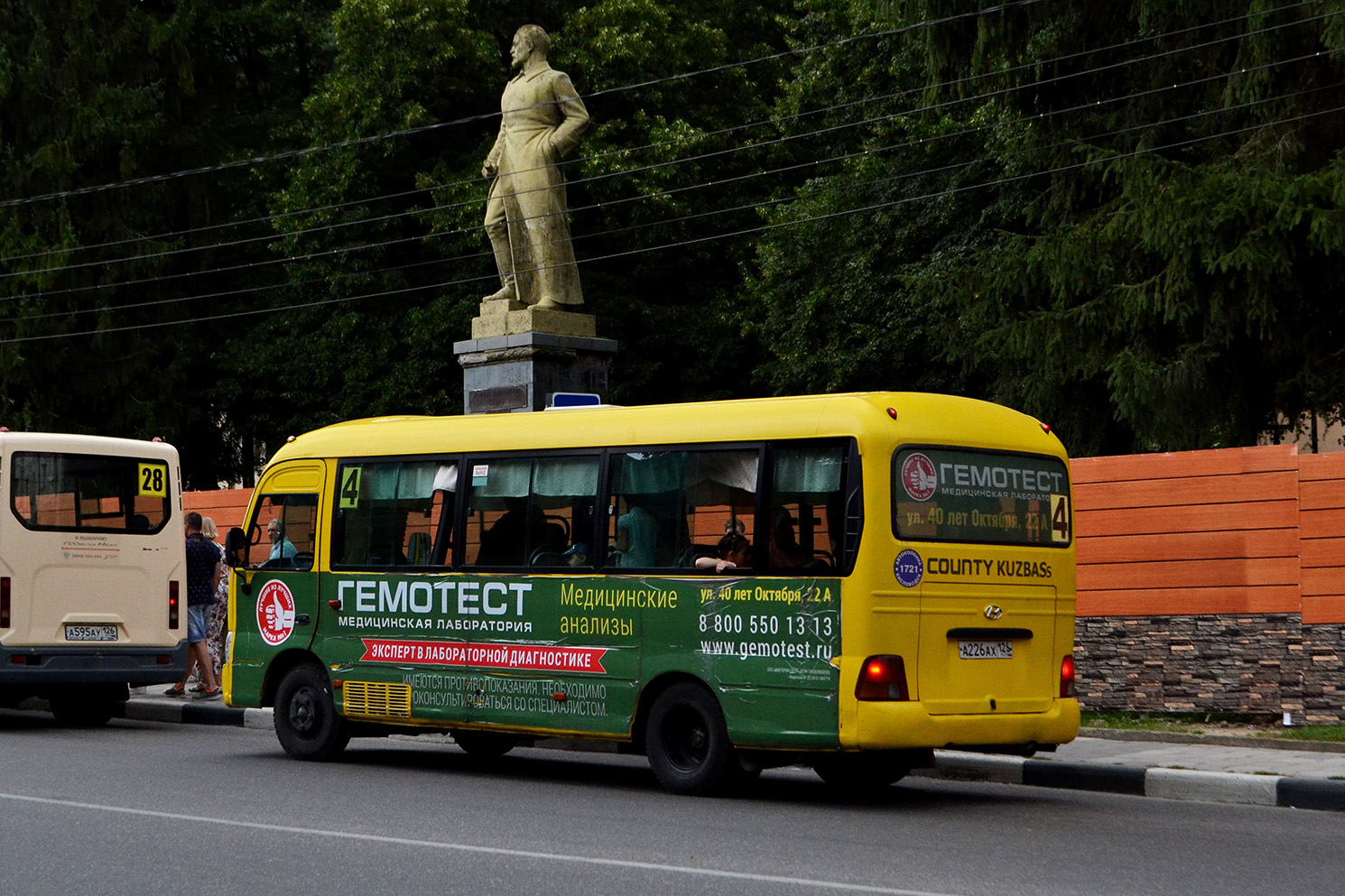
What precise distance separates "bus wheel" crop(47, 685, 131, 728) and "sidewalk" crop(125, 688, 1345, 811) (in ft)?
28.0

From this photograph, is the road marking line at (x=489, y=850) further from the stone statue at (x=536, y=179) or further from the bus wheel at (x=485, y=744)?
the stone statue at (x=536, y=179)

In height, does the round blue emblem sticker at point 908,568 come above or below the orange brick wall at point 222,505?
below

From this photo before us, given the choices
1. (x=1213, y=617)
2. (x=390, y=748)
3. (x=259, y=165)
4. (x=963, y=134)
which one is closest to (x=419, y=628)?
(x=390, y=748)

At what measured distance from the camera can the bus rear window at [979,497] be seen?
35.9 ft

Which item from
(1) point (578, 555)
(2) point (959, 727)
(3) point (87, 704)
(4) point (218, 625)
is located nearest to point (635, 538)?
(1) point (578, 555)

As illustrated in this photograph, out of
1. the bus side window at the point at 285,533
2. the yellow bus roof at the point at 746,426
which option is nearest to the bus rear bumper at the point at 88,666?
the bus side window at the point at 285,533

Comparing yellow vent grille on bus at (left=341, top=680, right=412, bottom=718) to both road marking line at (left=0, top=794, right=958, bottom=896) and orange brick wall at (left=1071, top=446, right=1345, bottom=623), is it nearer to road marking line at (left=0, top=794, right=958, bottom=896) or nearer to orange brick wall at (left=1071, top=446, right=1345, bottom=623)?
road marking line at (left=0, top=794, right=958, bottom=896)

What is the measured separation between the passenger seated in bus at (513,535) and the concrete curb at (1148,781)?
3310 mm

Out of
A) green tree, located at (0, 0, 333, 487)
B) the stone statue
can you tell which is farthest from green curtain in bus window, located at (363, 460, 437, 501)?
green tree, located at (0, 0, 333, 487)

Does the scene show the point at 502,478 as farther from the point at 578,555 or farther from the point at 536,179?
the point at 536,179

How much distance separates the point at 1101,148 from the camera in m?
22.9

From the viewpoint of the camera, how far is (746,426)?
1152 centimetres

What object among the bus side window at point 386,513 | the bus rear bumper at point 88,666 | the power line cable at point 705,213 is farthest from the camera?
the power line cable at point 705,213

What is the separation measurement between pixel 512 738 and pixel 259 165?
25.1 m
